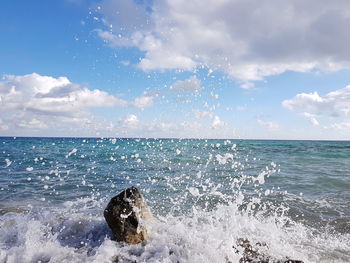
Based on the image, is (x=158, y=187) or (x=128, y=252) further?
(x=158, y=187)

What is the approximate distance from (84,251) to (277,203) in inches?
272

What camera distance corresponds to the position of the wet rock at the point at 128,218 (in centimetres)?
543

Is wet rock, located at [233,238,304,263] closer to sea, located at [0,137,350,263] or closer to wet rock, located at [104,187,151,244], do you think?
sea, located at [0,137,350,263]

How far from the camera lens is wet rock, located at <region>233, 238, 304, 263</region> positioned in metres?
4.89

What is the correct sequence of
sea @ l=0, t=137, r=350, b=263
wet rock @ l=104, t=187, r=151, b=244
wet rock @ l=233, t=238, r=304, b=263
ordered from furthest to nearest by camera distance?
1. wet rock @ l=104, t=187, r=151, b=244
2. sea @ l=0, t=137, r=350, b=263
3. wet rock @ l=233, t=238, r=304, b=263

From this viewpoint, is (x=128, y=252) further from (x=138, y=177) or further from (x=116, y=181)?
(x=138, y=177)

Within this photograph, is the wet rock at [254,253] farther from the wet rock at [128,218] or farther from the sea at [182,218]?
the wet rock at [128,218]

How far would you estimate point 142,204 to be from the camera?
5.79 metres

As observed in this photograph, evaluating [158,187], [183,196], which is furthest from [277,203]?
[158,187]

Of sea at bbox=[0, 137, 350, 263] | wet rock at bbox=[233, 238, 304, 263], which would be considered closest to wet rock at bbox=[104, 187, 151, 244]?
sea at bbox=[0, 137, 350, 263]

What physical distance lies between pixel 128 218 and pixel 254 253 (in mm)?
2258

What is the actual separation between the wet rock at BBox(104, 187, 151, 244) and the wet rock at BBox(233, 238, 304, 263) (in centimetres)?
169

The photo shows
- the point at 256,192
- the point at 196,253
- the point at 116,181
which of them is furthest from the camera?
the point at 116,181

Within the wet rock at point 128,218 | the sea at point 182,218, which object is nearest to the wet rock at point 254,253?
the sea at point 182,218
